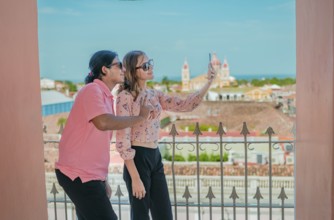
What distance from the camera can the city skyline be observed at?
16312mm

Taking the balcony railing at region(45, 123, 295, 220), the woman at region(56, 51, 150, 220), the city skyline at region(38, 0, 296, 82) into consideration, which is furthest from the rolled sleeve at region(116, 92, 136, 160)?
the city skyline at region(38, 0, 296, 82)

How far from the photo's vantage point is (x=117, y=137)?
83.0 inches

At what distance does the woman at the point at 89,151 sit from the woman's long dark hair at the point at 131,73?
24cm

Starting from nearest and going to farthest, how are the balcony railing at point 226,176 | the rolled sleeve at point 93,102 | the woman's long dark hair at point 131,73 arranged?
the rolled sleeve at point 93,102 → the woman's long dark hair at point 131,73 → the balcony railing at point 226,176

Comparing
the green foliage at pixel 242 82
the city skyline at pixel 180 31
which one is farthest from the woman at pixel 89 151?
the green foliage at pixel 242 82

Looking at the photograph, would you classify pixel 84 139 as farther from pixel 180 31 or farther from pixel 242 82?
pixel 180 31

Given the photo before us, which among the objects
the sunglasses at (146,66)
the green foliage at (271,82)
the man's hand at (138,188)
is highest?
the green foliage at (271,82)

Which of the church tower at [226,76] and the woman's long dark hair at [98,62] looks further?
the church tower at [226,76]

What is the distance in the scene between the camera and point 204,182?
10.6 meters
